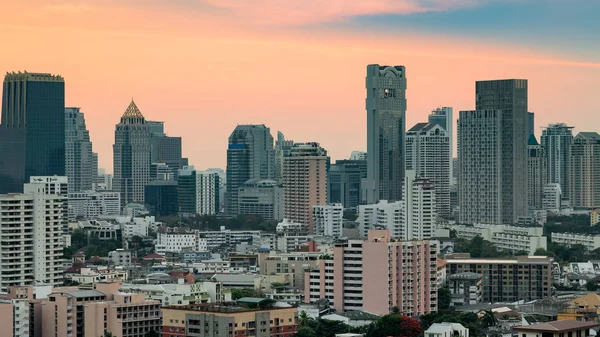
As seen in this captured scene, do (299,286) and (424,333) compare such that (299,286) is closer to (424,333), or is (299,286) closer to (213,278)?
(213,278)

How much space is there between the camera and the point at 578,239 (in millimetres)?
57875

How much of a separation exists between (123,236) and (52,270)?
2431 centimetres

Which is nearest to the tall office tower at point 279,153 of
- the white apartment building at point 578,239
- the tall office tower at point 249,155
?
the tall office tower at point 249,155

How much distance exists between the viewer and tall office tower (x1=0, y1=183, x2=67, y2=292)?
36.2 meters

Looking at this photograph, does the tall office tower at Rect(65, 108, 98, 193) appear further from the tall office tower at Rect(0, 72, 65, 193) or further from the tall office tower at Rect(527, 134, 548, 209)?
the tall office tower at Rect(527, 134, 548, 209)

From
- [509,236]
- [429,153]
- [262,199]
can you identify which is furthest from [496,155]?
[509,236]

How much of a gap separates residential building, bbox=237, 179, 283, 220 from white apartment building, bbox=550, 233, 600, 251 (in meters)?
18.3

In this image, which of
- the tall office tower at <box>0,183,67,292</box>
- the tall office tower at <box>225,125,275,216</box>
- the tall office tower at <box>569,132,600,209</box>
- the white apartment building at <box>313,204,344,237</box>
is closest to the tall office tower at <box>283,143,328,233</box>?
the white apartment building at <box>313,204,344,237</box>

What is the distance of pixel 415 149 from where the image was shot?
79812 millimetres

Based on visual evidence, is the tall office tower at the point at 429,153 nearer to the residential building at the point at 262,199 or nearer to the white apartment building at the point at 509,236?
the residential building at the point at 262,199

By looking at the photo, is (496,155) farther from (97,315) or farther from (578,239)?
(97,315)

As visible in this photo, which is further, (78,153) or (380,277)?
(78,153)

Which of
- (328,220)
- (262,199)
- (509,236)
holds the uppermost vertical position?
(262,199)

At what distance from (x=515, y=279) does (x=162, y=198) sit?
46.4 meters
